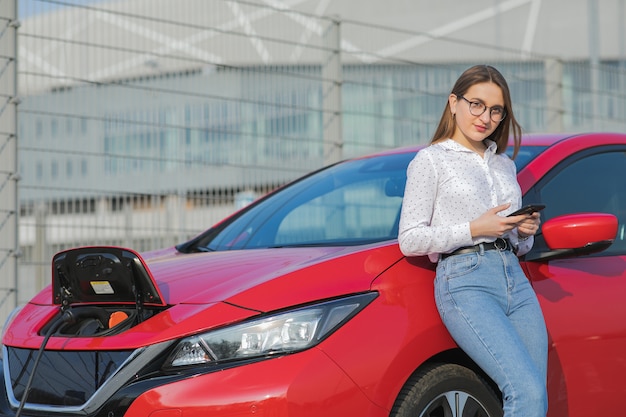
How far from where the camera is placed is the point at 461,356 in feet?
12.3

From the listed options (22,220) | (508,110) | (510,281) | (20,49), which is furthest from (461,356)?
(20,49)

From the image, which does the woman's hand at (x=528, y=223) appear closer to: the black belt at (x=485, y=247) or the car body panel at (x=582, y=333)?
the black belt at (x=485, y=247)

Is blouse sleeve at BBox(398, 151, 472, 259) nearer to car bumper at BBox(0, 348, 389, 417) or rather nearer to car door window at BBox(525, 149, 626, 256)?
car bumper at BBox(0, 348, 389, 417)

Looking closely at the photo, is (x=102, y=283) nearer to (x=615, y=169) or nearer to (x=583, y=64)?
(x=615, y=169)

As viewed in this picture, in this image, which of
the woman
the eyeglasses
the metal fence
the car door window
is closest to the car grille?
the woman

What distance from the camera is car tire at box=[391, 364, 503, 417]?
3.44 meters

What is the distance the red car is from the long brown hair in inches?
13.8

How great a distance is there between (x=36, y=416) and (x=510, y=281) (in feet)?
5.24

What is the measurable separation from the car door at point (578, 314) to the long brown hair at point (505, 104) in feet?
1.27

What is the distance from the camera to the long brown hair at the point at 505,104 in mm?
3750

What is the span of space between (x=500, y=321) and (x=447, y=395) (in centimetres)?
30

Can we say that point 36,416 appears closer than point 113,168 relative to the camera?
Yes

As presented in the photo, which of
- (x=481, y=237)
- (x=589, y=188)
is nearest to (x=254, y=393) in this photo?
(x=481, y=237)

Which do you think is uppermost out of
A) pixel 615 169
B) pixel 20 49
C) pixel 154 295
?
pixel 20 49
